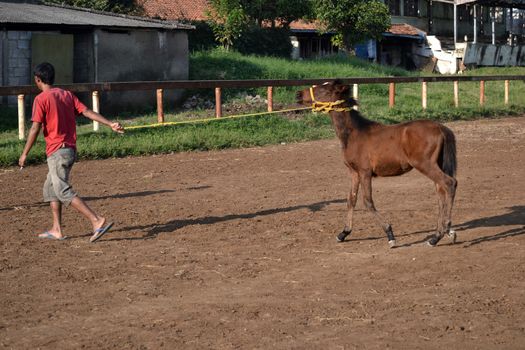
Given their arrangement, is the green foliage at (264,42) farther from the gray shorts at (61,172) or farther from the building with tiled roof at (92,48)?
the gray shorts at (61,172)

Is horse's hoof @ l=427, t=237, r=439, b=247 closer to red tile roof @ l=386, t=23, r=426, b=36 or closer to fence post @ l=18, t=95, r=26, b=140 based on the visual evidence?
fence post @ l=18, t=95, r=26, b=140

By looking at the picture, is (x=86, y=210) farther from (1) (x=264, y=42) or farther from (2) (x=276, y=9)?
(1) (x=264, y=42)

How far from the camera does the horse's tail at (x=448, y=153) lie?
8.90 meters

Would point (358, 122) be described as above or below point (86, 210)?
above

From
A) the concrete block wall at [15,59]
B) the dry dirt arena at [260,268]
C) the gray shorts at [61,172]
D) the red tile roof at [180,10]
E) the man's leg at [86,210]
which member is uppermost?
the red tile roof at [180,10]

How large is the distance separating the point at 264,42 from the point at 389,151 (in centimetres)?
3070

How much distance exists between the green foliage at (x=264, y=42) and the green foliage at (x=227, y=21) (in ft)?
4.12

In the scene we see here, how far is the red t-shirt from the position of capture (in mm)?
8875

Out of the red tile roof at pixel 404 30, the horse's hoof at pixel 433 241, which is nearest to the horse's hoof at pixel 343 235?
the horse's hoof at pixel 433 241

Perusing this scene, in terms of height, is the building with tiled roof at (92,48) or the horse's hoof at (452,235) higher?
the building with tiled roof at (92,48)

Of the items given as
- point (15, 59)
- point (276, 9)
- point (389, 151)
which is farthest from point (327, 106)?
point (276, 9)

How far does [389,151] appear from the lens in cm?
898

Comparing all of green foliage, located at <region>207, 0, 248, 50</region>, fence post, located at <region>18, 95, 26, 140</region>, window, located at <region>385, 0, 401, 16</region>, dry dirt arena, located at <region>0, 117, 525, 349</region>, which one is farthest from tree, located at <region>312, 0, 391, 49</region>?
dry dirt arena, located at <region>0, 117, 525, 349</region>

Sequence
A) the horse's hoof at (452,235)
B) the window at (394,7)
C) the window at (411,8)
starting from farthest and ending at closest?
the window at (411,8), the window at (394,7), the horse's hoof at (452,235)
